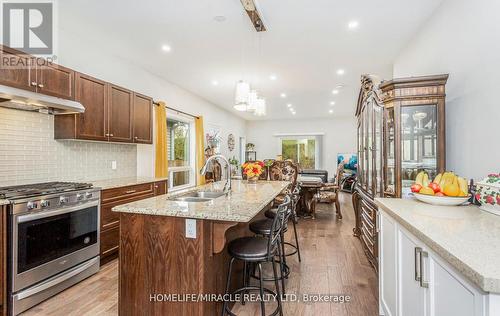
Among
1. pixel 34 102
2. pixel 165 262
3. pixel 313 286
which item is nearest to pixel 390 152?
pixel 313 286

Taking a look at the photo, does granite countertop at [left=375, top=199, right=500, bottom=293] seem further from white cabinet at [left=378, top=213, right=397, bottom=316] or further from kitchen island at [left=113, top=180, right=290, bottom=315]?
kitchen island at [left=113, top=180, right=290, bottom=315]

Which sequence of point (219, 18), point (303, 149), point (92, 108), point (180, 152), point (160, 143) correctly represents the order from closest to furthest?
point (219, 18) < point (92, 108) < point (160, 143) < point (180, 152) < point (303, 149)

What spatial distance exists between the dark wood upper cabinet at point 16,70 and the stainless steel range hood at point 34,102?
0.15 metres

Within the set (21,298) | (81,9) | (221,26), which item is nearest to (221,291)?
(21,298)

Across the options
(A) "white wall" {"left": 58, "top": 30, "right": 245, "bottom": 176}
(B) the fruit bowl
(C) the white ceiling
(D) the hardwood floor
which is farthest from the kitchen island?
(A) "white wall" {"left": 58, "top": 30, "right": 245, "bottom": 176}

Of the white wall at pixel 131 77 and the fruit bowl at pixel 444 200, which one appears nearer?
the fruit bowl at pixel 444 200

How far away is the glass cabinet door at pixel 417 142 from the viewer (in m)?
2.42

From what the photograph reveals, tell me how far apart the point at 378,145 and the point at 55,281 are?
3.44 meters

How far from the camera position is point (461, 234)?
1166 mm

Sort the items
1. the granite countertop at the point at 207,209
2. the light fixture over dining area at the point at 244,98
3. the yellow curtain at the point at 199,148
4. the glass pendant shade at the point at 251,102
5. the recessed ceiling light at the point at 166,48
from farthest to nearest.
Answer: the yellow curtain at the point at 199,148, the recessed ceiling light at the point at 166,48, the glass pendant shade at the point at 251,102, the light fixture over dining area at the point at 244,98, the granite countertop at the point at 207,209

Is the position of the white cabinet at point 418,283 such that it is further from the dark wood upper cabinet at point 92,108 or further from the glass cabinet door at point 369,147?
the dark wood upper cabinet at point 92,108

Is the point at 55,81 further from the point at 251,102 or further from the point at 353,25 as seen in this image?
the point at 353,25

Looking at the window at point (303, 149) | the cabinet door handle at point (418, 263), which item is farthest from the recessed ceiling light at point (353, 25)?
the window at point (303, 149)

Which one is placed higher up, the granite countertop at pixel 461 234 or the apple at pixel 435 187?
the apple at pixel 435 187
